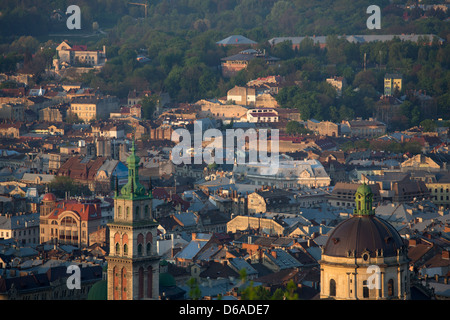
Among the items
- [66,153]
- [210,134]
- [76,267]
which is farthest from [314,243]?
[210,134]

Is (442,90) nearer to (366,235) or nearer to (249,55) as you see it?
(249,55)

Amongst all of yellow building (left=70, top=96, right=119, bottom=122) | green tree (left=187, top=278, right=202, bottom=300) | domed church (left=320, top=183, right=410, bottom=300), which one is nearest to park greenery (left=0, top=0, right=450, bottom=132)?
yellow building (left=70, top=96, right=119, bottom=122)

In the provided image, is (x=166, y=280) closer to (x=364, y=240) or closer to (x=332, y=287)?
(x=332, y=287)

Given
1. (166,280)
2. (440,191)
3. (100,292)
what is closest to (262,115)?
(440,191)

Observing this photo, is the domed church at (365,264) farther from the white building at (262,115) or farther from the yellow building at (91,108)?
the yellow building at (91,108)

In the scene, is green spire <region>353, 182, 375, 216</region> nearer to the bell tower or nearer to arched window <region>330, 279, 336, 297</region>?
arched window <region>330, 279, 336, 297</region>

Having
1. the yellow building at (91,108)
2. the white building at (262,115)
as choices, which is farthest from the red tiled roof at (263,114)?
the yellow building at (91,108)
